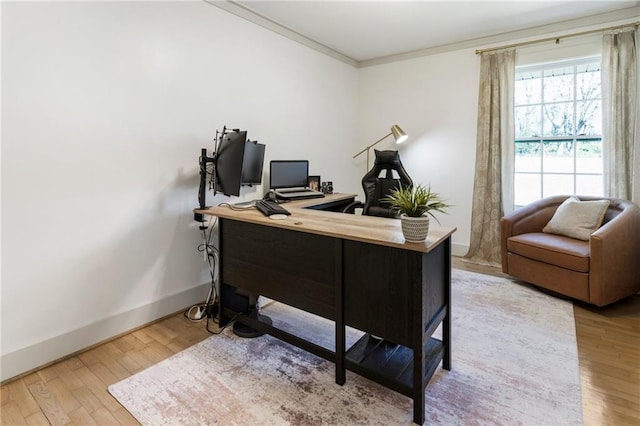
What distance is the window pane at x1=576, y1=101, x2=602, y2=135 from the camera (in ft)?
11.1

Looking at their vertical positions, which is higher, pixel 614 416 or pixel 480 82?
pixel 480 82

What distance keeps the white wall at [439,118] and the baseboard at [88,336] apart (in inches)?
122

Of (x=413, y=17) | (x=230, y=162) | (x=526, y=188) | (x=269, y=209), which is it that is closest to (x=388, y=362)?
(x=269, y=209)

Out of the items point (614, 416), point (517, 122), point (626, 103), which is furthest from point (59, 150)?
point (626, 103)

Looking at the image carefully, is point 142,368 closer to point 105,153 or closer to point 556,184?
point 105,153

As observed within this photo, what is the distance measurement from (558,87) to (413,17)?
68.8 inches

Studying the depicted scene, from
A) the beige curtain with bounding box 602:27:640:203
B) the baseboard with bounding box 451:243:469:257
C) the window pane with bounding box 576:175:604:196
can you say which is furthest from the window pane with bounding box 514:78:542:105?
the baseboard with bounding box 451:243:469:257

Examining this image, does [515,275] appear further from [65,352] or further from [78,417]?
[65,352]

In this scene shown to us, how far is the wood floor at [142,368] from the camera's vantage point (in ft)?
5.31

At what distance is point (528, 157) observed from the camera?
12.5 feet

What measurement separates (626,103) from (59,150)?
4565 mm

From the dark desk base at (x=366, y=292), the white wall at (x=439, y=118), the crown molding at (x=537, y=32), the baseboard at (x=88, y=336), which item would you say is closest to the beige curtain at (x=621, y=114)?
the crown molding at (x=537, y=32)

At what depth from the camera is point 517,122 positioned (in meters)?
3.83

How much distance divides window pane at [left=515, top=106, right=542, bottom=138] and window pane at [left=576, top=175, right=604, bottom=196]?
0.66 m
